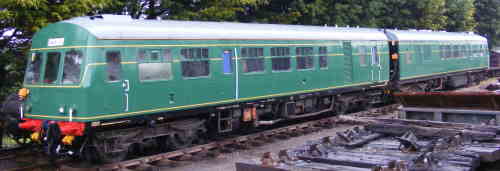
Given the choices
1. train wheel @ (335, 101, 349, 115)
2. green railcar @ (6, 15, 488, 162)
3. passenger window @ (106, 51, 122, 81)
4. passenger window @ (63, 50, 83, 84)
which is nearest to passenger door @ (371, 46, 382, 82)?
green railcar @ (6, 15, 488, 162)

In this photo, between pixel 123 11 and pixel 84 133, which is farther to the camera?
pixel 123 11

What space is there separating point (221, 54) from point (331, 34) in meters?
5.10

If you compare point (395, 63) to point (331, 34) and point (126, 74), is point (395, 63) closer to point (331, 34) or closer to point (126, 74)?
point (331, 34)

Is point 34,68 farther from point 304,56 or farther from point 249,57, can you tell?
point 304,56

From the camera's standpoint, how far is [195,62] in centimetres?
1104

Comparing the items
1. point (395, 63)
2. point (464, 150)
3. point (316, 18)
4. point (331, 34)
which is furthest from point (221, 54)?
point (316, 18)

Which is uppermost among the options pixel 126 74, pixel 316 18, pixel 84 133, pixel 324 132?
pixel 316 18

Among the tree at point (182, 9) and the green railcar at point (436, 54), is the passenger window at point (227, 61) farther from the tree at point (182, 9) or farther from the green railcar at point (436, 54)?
the green railcar at point (436, 54)

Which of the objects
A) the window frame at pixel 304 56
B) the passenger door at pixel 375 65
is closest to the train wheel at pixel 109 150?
the window frame at pixel 304 56

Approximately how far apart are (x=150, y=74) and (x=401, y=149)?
17.5ft

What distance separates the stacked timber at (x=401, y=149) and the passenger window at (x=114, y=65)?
4231 millimetres

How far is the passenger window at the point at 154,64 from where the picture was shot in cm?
994

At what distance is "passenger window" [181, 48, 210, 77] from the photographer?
1080 cm

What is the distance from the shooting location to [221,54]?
11672 millimetres
